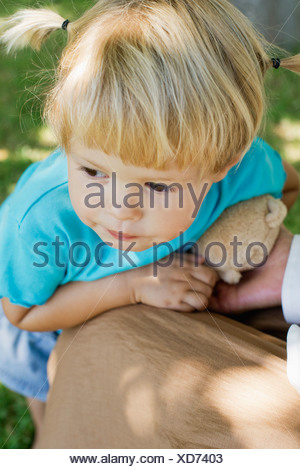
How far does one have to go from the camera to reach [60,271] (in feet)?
4.37

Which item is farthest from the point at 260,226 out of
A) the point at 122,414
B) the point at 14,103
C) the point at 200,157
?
the point at 14,103

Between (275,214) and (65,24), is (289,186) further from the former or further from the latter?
(65,24)

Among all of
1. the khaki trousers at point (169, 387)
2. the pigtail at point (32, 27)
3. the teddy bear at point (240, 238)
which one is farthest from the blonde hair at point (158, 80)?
the khaki trousers at point (169, 387)

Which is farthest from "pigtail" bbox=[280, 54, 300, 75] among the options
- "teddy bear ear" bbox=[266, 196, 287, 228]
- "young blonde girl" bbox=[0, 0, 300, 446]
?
"teddy bear ear" bbox=[266, 196, 287, 228]

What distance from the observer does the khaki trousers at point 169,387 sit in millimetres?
1071

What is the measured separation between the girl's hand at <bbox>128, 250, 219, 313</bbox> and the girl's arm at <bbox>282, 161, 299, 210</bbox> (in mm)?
585

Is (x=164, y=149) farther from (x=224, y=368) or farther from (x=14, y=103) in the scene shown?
(x=14, y=103)

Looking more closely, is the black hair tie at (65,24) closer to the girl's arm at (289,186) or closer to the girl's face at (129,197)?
the girl's face at (129,197)

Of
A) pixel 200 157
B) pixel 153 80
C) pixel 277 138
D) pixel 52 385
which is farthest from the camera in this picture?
pixel 277 138

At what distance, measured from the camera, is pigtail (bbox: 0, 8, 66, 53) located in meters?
1.22

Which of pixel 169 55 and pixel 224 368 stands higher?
pixel 169 55

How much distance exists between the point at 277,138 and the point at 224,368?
197cm

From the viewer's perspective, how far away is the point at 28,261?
1277 mm

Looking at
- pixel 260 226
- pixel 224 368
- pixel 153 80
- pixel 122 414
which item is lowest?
pixel 122 414
